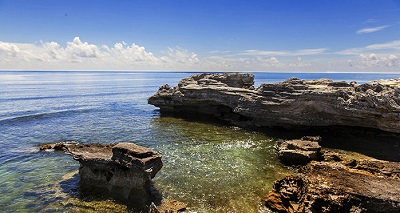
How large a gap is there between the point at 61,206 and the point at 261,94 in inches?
1022

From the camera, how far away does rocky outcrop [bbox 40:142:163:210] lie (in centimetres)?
1608

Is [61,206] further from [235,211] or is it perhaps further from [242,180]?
[242,180]

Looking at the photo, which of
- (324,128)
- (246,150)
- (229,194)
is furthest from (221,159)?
(324,128)

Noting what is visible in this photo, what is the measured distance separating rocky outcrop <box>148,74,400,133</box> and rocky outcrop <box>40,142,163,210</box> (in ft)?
65.3

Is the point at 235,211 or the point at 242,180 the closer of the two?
the point at 235,211

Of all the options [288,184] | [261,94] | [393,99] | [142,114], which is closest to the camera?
[288,184]

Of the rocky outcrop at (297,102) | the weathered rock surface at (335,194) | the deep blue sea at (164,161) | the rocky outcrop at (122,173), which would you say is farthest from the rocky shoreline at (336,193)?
the rocky outcrop at (297,102)

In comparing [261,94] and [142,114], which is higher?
[261,94]

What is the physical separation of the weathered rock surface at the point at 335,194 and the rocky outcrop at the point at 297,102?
40.7ft

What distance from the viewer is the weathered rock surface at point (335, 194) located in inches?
524

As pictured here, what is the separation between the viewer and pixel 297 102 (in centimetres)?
3014

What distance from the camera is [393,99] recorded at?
24578 millimetres

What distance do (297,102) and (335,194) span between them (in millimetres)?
17320

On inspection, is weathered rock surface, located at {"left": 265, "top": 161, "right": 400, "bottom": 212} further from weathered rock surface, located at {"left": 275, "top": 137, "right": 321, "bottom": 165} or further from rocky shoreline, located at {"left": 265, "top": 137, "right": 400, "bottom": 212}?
weathered rock surface, located at {"left": 275, "top": 137, "right": 321, "bottom": 165}
